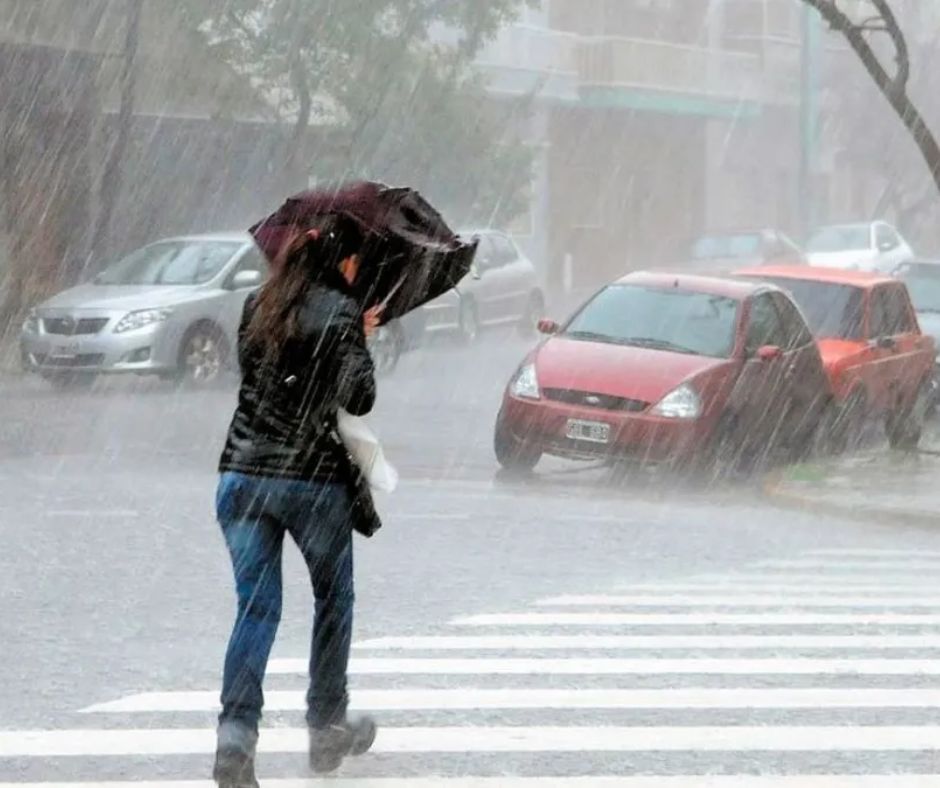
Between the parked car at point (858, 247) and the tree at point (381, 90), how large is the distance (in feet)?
22.4

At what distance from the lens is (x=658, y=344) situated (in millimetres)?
16594

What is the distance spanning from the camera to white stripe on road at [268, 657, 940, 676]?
8.59m

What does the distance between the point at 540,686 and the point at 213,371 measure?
51.0 ft

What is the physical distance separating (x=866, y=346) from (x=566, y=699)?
11499mm

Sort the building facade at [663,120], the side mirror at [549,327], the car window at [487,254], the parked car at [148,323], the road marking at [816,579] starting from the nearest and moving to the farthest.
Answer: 1. the road marking at [816,579]
2. the side mirror at [549,327]
3. the parked car at [148,323]
4. the car window at [487,254]
5. the building facade at [663,120]

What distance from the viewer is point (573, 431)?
15789mm

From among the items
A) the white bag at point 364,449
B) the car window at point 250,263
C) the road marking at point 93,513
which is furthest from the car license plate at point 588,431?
the white bag at point 364,449

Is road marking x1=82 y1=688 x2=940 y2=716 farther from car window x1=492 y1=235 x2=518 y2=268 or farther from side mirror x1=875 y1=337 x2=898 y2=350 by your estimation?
car window x1=492 y1=235 x2=518 y2=268

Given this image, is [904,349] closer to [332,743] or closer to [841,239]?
[332,743]

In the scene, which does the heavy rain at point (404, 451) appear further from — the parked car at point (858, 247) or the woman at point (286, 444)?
the parked car at point (858, 247)

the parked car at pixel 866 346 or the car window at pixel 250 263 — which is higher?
the parked car at pixel 866 346

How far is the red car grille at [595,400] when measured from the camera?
51.7 feet

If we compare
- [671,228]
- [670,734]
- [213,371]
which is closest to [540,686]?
[670,734]

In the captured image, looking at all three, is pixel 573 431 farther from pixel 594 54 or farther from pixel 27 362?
pixel 594 54
